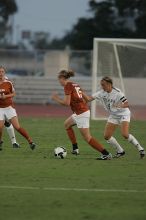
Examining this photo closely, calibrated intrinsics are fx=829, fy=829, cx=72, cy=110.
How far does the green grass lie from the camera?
10.8 meters

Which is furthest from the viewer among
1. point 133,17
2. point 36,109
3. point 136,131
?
point 133,17

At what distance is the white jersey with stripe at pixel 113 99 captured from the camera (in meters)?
16.4

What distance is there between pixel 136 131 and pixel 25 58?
26784 millimetres

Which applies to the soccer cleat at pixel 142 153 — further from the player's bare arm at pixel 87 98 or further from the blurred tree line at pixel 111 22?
the blurred tree line at pixel 111 22

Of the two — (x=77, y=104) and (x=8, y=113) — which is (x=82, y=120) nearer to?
(x=77, y=104)

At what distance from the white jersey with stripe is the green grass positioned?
971 mm

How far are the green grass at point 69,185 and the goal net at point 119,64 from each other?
10.3 m

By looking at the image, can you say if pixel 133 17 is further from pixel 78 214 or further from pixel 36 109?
pixel 78 214

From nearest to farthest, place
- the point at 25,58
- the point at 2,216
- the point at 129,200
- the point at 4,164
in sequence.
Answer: the point at 2,216 → the point at 129,200 → the point at 4,164 → the point at 25,58

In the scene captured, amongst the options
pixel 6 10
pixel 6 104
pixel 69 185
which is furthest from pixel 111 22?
pixel 69 185

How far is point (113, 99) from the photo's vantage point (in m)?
16.4

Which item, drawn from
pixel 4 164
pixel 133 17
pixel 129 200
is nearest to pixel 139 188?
pixel 129 200

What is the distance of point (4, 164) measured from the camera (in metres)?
15.5

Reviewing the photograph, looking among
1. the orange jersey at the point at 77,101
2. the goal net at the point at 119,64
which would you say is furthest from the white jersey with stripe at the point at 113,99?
the goal net at the point at 119,64
